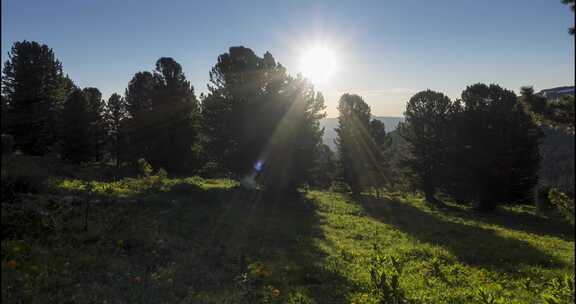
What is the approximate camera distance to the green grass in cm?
852

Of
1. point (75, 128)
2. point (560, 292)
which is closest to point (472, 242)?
point (560, 292)

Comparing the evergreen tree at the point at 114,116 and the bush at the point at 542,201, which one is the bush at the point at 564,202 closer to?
the bush at the point at 542,201

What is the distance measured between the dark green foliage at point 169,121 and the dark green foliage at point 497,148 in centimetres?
2655

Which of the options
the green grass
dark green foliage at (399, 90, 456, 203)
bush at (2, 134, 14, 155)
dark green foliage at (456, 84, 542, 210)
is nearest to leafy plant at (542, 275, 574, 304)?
the green grass

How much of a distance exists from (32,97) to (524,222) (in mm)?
45565

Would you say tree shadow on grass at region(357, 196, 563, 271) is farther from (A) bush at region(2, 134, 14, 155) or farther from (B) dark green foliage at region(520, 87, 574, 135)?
(A) bush at region(2, 134, 14, 155)

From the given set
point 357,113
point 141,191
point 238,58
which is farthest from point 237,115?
point 357,113

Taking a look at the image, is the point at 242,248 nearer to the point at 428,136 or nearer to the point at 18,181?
the point at 18,181

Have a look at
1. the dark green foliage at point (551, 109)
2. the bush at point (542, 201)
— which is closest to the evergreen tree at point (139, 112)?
the dark green foliage at point (551, 109)

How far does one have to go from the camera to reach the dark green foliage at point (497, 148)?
3078 centimetres

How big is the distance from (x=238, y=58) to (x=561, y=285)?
2410 centimetres

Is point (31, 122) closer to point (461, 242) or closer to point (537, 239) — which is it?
point (461, 242)

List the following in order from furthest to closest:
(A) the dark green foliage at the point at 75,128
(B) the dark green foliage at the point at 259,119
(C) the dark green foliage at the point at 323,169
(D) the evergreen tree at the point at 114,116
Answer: (D) the evergreen tree at the point at 114,116 → (A) the dark green foliage at the point at 75,128 → (C) the dark green foliage at the point at 323,169 → (B) the dark green foliage at the point at 259,119

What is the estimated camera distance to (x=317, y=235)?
17406mm
